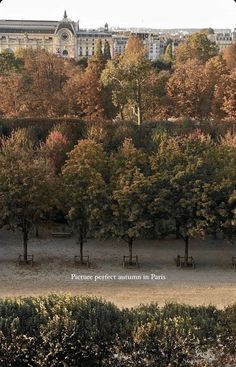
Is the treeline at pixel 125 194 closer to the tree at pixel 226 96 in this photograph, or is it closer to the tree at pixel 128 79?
the tree at pixel 226 96

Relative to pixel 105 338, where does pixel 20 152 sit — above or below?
above

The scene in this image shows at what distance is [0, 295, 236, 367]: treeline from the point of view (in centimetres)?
1561

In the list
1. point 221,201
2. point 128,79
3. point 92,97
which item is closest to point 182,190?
point 221,201

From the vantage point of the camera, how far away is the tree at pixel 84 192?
2642 centimetres

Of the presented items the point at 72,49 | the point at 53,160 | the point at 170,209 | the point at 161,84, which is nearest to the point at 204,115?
the point at 161,84

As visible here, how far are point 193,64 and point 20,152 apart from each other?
95.3ft

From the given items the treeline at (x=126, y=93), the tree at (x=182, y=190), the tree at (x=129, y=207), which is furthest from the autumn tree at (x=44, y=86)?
the tree at (x=129, y=207)

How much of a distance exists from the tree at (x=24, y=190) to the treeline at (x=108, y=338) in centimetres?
1051

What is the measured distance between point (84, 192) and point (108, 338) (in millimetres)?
11423

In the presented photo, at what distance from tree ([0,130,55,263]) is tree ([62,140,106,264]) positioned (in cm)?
94

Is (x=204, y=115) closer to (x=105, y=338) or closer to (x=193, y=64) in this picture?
(x=193, y=64)

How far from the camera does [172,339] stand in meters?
15.6

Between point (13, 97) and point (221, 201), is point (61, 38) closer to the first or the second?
point (13, 97)

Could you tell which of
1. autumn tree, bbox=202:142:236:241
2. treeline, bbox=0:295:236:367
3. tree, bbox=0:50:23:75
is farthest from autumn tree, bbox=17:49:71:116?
treeline, bbox=0:295:236:367
